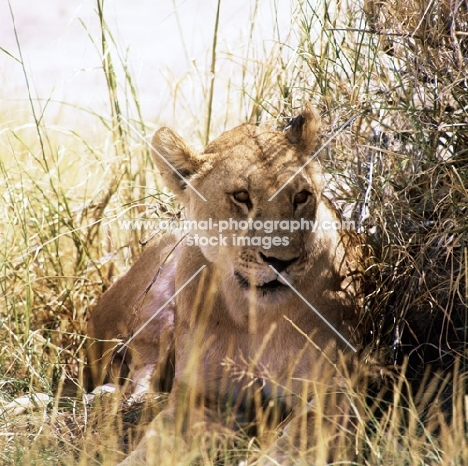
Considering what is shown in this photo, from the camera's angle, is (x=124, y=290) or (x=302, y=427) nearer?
(x=302, y=427)

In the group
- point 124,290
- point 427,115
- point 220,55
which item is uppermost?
point 220,55

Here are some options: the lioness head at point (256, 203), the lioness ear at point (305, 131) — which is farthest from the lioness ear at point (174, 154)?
the lioness ear at point (305, 131)

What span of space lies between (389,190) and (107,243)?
191cm

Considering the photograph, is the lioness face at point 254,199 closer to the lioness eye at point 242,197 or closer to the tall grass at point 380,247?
the lioness eye at point 242,197

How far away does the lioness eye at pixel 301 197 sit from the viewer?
317 centimetres

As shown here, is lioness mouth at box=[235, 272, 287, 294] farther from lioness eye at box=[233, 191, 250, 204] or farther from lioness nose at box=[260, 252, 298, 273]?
lioness eye at box=[233, 191, 250, 204]

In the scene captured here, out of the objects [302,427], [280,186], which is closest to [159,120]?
[280,186]

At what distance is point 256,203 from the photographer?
3104mm

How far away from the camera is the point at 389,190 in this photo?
3699 millimetres

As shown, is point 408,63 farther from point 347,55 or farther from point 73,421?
point 73,421

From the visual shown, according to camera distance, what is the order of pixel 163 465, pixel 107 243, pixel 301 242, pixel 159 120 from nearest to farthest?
pixel 163 465 → pixel 301 242 → pixel 107 243 → pixel 159 120

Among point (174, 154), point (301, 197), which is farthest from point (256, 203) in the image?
point (174, 154)

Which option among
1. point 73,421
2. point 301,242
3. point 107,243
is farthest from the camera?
point 107,243

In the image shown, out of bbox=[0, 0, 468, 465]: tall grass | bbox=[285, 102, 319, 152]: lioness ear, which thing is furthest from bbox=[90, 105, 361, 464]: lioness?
bbox=[0, 0, 468, 465]: tall grass
